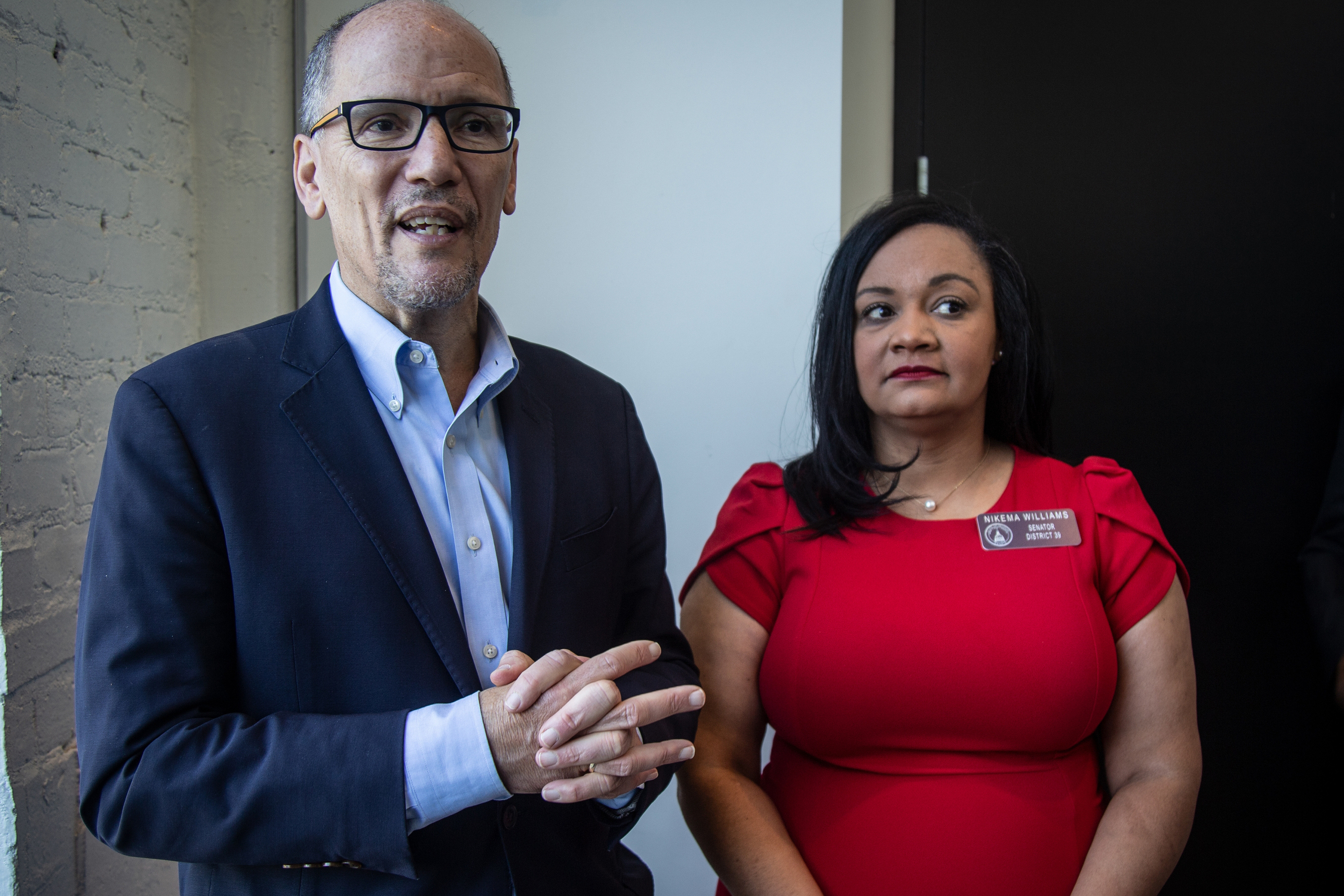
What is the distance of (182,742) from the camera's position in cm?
96

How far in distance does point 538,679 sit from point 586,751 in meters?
0.11

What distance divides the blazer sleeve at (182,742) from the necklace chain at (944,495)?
1009 mm

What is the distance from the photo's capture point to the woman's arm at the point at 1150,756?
1374 millimetres

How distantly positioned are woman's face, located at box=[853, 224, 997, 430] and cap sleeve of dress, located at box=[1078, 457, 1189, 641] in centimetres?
30

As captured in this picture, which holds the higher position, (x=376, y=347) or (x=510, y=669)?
(x=376, y=347)

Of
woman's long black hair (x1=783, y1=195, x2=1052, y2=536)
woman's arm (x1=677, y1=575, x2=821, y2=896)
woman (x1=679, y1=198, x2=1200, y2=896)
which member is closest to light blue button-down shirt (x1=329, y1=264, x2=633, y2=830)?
woman's arm (x1=677, y1=575, x2=821, y2=896)

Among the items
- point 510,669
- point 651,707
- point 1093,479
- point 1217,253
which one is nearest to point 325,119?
point 510,669

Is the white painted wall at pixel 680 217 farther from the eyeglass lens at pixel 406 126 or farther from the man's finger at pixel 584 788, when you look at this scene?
the man's finger at pixel 584 788

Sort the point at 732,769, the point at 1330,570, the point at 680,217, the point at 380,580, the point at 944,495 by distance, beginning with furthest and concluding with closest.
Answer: the point at 680,217 → the point at 1330,570 → the point at 944,495 → the point at 732,769 → the point at 380,580

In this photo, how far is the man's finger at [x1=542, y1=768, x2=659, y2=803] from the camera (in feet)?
3.39

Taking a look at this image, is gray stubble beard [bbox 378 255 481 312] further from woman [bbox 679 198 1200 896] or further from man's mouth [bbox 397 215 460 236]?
woman [bbox 679 198 1200 896]

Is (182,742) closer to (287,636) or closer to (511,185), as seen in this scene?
(287,636)

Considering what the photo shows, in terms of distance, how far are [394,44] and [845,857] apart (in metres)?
1.43

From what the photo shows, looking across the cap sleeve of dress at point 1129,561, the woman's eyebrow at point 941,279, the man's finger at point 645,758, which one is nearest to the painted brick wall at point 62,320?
the man's finger at point 645,758
